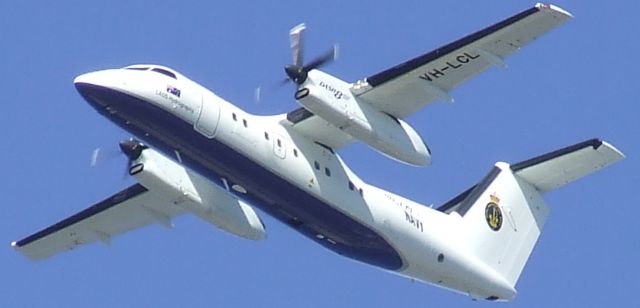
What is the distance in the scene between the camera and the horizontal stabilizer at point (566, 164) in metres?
28.0

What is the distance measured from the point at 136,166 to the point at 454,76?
524cm

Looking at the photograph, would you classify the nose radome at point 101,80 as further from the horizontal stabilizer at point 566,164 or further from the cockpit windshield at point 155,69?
the horizontal stabilizer at point 566,164

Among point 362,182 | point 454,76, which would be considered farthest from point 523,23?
point 362,182

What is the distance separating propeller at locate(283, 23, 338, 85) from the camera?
2627cm

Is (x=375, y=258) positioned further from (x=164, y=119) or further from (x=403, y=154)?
(x=164, y=119)

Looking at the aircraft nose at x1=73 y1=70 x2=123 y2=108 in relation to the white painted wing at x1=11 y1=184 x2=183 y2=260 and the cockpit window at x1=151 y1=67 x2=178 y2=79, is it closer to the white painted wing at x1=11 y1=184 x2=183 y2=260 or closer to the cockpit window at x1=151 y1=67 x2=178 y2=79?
the cockpit window at x1=151 y1=67 x2=178 y2=79

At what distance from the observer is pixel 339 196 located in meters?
27.0

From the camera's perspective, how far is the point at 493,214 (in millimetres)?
29891

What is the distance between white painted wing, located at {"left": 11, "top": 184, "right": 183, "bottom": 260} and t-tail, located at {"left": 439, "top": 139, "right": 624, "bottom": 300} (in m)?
5.05

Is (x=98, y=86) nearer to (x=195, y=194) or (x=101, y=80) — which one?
(x=101, y=80)

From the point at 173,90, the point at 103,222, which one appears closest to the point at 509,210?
the point at 103,222

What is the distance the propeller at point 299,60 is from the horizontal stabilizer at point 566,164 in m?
4.56

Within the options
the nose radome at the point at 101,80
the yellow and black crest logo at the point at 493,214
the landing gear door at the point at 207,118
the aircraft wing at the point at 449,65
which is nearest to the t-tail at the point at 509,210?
the yellow and black crest logo at the point at 493,214

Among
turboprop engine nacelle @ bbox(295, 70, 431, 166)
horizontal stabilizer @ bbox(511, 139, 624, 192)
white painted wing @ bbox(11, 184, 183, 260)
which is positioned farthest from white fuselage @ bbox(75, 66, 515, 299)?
white painted wing @ bbox(11, 184, 183, 260)
